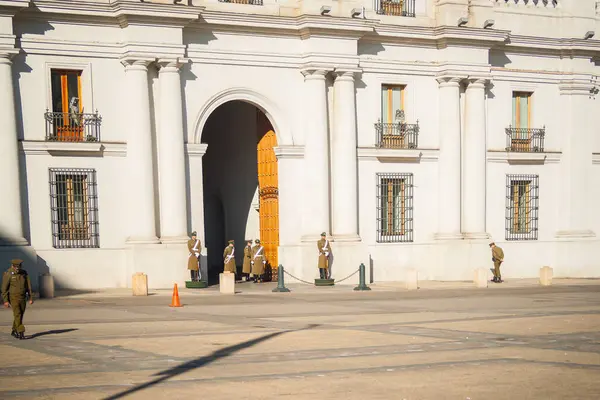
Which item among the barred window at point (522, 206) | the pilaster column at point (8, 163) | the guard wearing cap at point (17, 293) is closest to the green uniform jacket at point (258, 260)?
the pilaster column at point (8, 163)

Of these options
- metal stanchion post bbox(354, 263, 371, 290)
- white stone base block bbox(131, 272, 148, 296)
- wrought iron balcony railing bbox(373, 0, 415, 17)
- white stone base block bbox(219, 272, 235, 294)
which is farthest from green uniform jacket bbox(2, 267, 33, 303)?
wrought iron balcony railing bbox(373, 0, 415, 17)

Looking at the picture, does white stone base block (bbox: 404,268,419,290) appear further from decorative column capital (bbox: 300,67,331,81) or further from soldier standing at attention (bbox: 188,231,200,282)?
decorative column capital (bbox: 300,67,331,81)

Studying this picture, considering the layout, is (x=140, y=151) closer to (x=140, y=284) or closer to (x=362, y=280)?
(x=140, y=284)

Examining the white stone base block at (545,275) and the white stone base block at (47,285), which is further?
the white stone base block at (545,275)

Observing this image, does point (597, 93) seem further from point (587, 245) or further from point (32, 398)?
point (32, 398)

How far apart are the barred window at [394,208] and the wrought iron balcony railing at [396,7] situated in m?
5.93

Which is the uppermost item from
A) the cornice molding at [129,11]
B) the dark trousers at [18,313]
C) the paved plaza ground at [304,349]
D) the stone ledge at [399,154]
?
the cornice molding at [129,11]

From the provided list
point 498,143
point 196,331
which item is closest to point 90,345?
point 196,331

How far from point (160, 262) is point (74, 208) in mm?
3239

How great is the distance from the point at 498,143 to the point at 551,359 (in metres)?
21.7

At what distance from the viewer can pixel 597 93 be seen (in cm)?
3834

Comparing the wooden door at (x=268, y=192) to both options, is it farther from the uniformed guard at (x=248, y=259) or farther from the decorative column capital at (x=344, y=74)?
the decorative column capital at (x=344, y=74)

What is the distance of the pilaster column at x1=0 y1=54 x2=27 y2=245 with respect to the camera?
93.3ft

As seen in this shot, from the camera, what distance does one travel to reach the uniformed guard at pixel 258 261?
33219 millimetres
